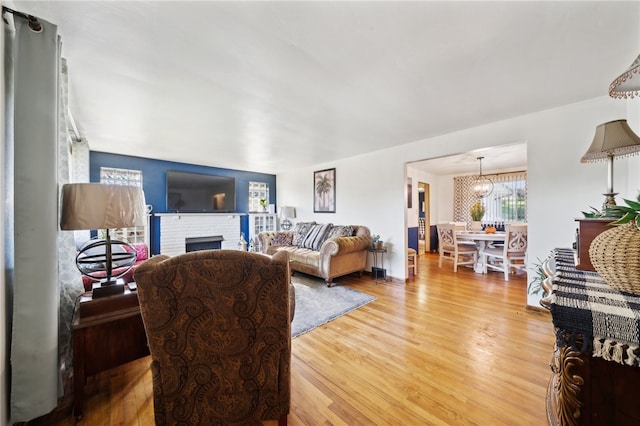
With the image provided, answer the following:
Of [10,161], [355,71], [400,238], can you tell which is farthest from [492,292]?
[10,161]

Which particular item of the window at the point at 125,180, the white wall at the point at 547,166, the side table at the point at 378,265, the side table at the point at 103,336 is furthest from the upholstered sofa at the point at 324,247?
the window at the point at 125,180

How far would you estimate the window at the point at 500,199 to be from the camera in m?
6.08

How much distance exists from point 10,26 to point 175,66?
762mm

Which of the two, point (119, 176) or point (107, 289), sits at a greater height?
point (119, 176)

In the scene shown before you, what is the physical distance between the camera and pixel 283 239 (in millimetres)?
4910

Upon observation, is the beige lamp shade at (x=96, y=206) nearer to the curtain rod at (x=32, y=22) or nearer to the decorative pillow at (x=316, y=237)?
the curtain rod at (x=32, y=22)

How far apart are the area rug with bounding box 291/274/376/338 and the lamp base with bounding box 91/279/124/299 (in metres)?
1.43

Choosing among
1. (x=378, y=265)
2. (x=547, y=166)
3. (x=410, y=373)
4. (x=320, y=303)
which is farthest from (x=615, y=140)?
(x=378, y=265)

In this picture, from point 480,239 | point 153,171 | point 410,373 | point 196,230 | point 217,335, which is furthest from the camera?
point 196,230

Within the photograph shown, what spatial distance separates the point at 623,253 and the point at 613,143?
1023mm

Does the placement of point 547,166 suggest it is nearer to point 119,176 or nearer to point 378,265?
point 378,265

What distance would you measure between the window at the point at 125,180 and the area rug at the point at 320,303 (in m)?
3.22

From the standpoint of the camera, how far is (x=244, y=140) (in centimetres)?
364

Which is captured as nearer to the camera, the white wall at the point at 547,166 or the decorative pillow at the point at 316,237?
the white wall at the point at 547,166
